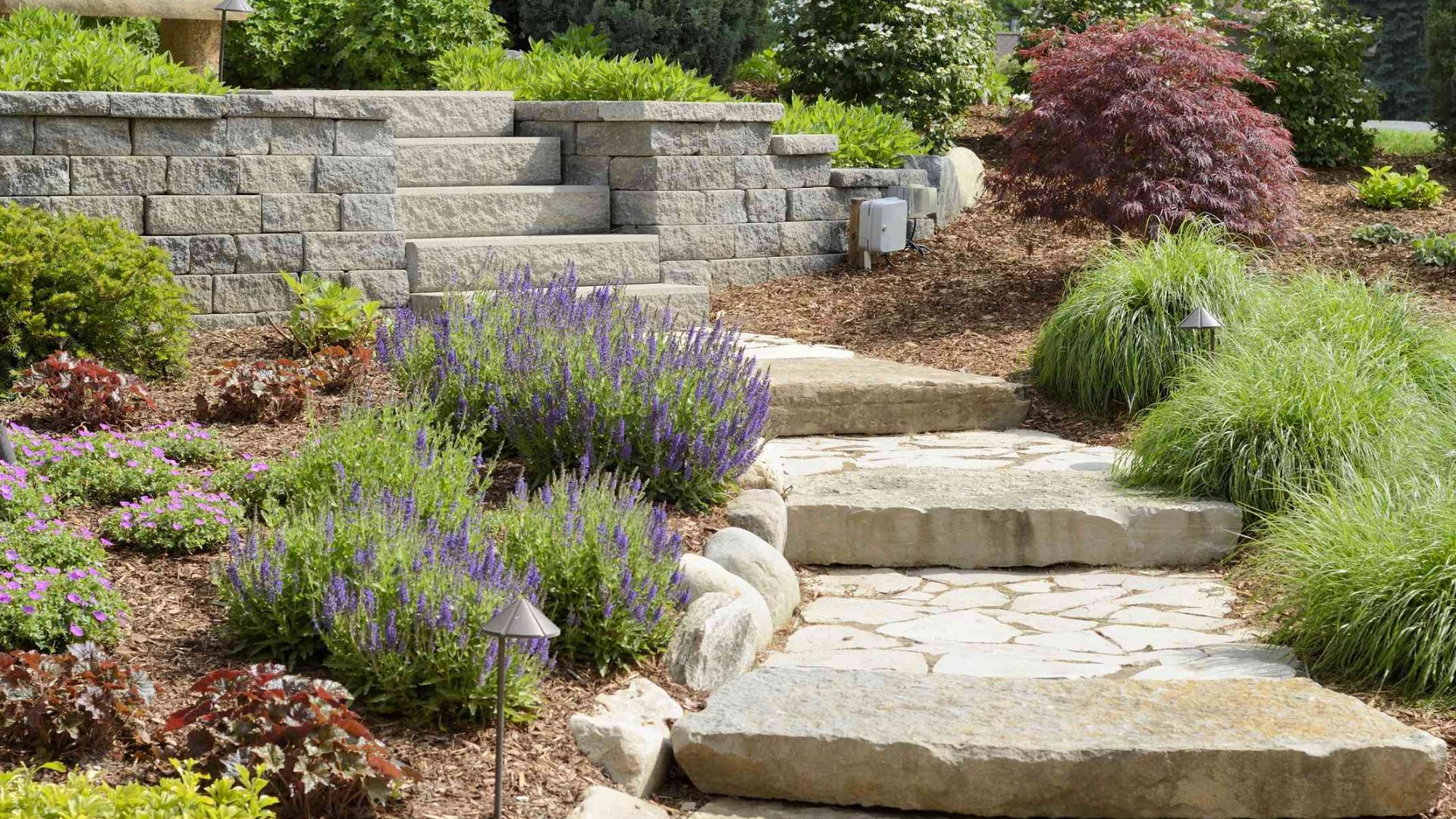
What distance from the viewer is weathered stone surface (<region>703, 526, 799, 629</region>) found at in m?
4.48

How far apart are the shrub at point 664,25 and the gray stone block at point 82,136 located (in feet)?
15.3

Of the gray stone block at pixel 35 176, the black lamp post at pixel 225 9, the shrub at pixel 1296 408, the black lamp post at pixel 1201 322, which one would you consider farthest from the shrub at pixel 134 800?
the black lamp post at pixel 225 9

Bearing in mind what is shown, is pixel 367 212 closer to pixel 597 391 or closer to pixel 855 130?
pixel 597 391

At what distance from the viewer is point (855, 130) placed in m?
9.65

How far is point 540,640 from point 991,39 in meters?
9.88

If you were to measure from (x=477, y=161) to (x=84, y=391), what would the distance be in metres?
3.45

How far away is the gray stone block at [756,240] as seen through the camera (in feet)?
28.8

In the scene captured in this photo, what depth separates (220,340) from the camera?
6484mm

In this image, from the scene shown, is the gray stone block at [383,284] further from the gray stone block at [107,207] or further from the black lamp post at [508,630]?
the black lamp post at [508,630]

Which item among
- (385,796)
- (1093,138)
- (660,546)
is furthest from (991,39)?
(385,796)

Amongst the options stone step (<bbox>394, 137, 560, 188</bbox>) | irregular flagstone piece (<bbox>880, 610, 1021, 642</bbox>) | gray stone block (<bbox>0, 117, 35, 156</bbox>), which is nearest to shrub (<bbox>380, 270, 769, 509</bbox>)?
irregular flagstone piece (<bbox>880, 610, 1021, 642</bbox>)

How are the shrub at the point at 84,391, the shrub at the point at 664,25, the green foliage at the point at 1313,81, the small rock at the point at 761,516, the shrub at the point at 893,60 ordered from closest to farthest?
1. the small rock at the point at 761,516
2. the shrub at the point at 84,391
3. the shrub at the point at 893,60
4. the shrub at the point at 664,25
5. the green foliage at the point at 1313,81

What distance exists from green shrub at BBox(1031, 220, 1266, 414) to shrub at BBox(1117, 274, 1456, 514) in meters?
0.39

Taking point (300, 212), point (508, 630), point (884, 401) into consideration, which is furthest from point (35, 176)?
point (508, 630)
